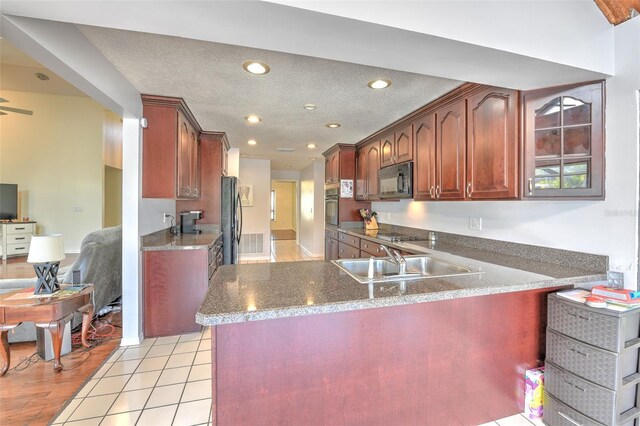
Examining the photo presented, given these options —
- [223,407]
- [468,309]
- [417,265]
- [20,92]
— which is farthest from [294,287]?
[20,92]

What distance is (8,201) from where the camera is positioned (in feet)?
16.5

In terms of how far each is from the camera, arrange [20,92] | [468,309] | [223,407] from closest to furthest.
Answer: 1. [223,407]
2. [468,309]
3. [20,92]

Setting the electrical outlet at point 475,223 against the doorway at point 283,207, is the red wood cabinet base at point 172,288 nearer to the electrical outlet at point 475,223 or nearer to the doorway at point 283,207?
the electrical outlet at point 475,223

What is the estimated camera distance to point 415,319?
4.88 ft

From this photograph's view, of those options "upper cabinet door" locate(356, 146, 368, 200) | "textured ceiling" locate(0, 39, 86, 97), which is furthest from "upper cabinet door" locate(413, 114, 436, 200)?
"textured ceiling" locate(0, 39, 86, 97)

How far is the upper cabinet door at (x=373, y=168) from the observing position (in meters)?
4.06

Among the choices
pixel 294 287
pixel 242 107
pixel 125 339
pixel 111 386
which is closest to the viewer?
pixel 294 287

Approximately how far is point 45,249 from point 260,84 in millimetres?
2081

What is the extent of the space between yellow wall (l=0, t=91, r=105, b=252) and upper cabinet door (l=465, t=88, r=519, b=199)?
6.56 meters

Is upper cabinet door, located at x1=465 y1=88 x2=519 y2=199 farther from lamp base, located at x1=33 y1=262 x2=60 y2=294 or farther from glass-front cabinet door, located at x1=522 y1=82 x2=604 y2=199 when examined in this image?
lamp base, located at x1=33 y1=262 x2=60 y2=294

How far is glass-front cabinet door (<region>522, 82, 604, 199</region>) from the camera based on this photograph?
1.68 m

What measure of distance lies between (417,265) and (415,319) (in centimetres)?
81

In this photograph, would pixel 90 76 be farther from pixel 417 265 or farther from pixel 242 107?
pixel 417 265

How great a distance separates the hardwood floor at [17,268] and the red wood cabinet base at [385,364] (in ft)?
13.3
